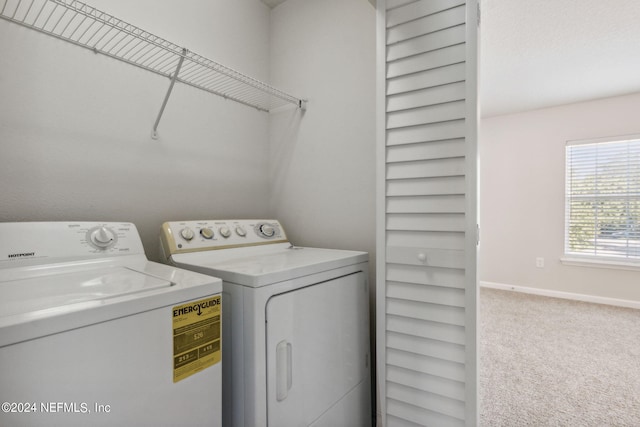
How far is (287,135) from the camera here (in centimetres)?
195

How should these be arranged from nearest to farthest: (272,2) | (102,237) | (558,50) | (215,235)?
(102,237), (215,235), (272,2), (558,50)

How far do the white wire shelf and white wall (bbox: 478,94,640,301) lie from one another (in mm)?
3842

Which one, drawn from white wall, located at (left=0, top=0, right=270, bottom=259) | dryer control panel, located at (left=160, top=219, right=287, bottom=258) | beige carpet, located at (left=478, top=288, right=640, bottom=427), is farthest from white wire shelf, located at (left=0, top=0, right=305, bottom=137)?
beige carpet, located at (left=478, top=288, right=640, bottom=427)

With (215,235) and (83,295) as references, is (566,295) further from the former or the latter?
(83,295)

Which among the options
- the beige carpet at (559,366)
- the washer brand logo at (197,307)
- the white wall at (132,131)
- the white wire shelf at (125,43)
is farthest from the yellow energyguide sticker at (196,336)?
the beige carpet at (559,366)

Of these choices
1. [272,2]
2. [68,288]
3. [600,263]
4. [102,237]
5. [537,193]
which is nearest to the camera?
[68,288]

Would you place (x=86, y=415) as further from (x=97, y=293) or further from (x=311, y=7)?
(x=311, y=7)

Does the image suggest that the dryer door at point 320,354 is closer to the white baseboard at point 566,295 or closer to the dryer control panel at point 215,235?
the dryer control panel at point 215,235

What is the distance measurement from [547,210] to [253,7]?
171 inches

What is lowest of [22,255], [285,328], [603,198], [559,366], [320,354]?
[559,366]

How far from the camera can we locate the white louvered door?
3.75 ft

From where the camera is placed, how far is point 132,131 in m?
1.41

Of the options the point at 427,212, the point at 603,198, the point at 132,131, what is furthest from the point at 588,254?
the point at 132,131

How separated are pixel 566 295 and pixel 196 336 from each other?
192 inches
